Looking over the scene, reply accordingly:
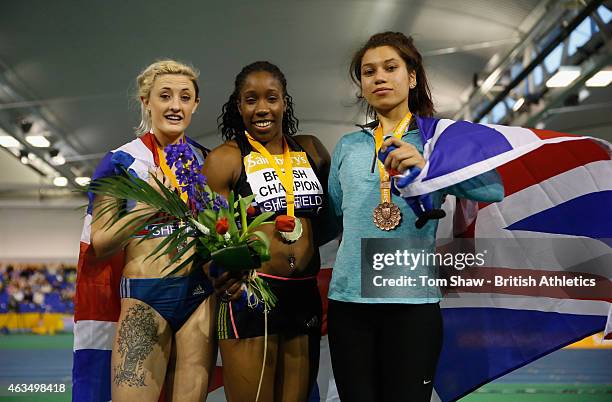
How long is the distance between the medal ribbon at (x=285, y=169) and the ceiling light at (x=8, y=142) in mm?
8607

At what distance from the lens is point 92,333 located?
8.50ft

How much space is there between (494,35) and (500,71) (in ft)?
2.83

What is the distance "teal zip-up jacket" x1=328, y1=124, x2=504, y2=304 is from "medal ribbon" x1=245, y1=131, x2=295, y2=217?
17 centimetres

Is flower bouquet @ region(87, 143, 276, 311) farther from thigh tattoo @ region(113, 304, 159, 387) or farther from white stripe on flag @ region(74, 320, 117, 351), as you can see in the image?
white stripe on flag @ region(74, 320, 117, 351)

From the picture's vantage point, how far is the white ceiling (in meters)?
6.88

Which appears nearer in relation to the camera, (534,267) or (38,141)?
(534,267)

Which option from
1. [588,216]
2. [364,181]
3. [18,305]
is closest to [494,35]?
[588,216]

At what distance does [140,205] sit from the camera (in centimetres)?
233

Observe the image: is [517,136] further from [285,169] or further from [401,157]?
[285,169]

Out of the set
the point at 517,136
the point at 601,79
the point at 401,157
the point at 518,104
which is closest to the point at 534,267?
the point at 517,136

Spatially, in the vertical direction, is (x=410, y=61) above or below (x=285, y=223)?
above

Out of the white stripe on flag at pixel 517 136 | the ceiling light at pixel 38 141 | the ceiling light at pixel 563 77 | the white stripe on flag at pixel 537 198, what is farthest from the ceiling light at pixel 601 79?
the ceiling light at pixel 38 141

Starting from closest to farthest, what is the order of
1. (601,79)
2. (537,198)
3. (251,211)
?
(251,211) < (537,198) < (601,79)

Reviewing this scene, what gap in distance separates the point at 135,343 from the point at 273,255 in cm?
58
